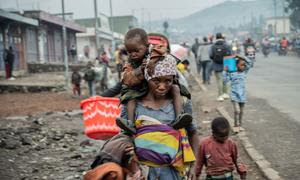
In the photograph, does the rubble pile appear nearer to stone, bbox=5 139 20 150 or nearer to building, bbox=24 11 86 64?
stone, bbox=5 139 20 150

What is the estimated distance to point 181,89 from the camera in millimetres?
3355

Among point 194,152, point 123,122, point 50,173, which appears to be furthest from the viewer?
point 50,173

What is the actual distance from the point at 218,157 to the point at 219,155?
2 centimetres

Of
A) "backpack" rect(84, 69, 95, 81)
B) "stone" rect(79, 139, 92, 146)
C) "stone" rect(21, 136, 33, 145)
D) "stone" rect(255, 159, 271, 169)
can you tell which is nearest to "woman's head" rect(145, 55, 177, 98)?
"stone" rect(255, 159, 271, 169)

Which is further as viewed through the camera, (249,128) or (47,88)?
(47,88)

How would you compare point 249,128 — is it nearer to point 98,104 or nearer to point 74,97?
point 98,104

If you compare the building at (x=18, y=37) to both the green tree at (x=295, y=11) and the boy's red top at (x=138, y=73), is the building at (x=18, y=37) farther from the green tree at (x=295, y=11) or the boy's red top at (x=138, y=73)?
the green tree at (x=295, y=11)

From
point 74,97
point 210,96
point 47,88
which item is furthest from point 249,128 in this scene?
point 47,88

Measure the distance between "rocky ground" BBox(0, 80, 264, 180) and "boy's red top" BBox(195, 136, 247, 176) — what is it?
1.40 m

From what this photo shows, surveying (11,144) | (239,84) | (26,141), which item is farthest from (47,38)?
(239,84)

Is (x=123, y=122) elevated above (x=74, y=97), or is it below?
above

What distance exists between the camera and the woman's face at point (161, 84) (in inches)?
126

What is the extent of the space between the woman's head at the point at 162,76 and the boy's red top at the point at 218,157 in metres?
1.77

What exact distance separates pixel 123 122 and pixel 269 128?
6.32 m
